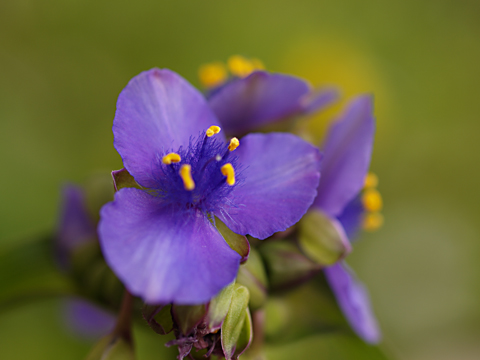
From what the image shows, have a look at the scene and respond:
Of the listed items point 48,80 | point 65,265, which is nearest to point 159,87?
point 65,265

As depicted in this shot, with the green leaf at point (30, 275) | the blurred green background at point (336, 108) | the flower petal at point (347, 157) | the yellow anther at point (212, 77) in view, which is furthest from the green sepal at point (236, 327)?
the blurred green background at point (336, 108)

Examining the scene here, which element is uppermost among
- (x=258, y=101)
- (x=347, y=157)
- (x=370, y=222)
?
(x=258, y=101)

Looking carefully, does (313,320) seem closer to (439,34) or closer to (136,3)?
(136,3)

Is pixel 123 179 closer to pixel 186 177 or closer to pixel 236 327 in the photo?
pixel 186 177

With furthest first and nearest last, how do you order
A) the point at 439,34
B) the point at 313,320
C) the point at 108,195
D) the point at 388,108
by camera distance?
the point at 439,34
the point at 388,108
the point at 313,320
the point at 108,195

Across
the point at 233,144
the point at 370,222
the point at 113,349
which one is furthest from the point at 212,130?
the point at 370,222

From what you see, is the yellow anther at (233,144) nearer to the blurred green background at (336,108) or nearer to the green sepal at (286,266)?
the green sepal at (286,266)
